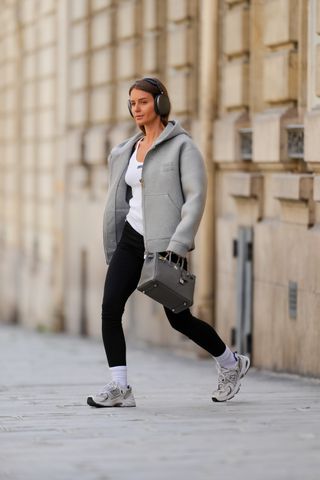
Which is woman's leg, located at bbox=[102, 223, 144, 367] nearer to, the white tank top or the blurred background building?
the white tank top

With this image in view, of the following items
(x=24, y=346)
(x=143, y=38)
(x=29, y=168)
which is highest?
(x=143, y=38)

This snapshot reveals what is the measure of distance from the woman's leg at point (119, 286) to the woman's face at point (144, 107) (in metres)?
0.55

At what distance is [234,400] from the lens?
28.2 ft

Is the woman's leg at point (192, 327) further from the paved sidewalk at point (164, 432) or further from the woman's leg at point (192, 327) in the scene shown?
the paved sidewalk at point (164, 432)

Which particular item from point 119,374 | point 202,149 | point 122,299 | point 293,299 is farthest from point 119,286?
point 202,149

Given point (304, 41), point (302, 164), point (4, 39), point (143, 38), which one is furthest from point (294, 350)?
point (4, 39)

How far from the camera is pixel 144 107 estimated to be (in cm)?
824

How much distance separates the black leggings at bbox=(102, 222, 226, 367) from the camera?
8211 millimetres

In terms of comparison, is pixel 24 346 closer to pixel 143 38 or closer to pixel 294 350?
pixel 143 38

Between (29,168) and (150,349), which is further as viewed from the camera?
(29,168)

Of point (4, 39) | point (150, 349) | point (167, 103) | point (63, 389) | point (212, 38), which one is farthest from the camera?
point (4, 39)

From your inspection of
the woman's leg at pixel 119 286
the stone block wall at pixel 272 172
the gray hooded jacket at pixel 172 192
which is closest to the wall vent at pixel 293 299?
the stone block wall at pixel 272 172

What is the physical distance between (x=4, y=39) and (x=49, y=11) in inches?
157

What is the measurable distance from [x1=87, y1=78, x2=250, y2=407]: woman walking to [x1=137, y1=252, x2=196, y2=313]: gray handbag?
6cm
